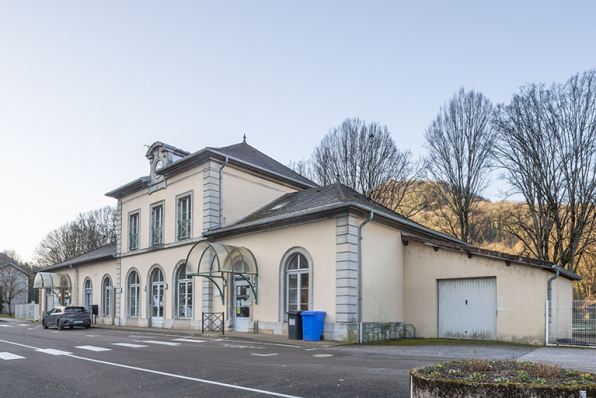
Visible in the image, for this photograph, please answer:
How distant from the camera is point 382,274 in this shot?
1756cm

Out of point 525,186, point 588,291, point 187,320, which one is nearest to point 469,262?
point 525,186

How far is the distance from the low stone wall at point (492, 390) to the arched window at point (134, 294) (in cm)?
2367

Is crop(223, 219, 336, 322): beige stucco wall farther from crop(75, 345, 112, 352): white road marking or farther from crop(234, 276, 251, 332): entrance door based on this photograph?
crop(75, 345, 112, 352): white road marking

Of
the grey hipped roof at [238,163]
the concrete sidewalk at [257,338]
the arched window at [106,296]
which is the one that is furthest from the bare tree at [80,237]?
the concrete sidewalk at [257,338]

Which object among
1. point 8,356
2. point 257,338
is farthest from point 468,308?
point 8,356

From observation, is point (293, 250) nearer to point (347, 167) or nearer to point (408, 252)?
point (408, 252)

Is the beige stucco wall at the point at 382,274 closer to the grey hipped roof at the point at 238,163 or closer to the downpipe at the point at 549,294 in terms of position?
the downpipe at the point at 549,294

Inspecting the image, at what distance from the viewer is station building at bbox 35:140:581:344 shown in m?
16.0

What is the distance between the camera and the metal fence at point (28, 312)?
1615 inches

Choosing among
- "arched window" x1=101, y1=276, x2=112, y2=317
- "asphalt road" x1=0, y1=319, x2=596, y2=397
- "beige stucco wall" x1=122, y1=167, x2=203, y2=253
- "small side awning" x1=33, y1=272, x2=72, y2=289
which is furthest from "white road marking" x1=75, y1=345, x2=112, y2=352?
"small side awning" x1=33, y1=272, x2=72, y2=289

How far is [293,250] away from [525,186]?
1405 cm

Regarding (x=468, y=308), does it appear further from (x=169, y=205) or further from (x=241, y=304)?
(x=169, y=205)

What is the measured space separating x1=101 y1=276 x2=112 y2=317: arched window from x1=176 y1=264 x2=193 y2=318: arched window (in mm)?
9385

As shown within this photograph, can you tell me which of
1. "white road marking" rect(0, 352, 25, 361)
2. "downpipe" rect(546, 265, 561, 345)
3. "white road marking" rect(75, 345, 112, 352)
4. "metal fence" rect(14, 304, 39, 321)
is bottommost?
"metal fence" rect(14, 304, 39, 321)
